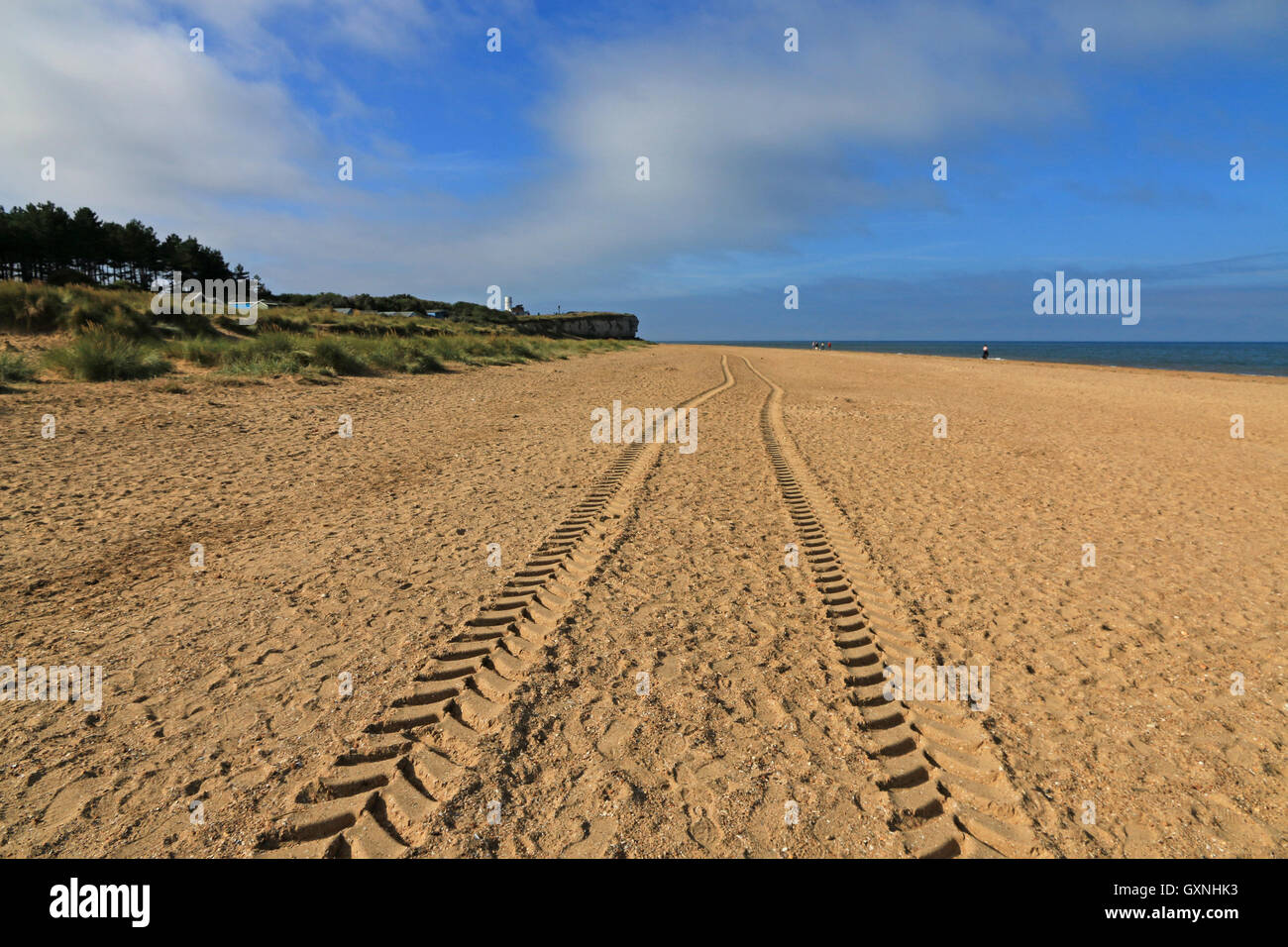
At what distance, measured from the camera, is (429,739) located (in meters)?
2.78

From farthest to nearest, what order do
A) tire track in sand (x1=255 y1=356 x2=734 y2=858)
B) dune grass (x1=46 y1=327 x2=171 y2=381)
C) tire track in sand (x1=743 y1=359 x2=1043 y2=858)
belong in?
dune grass (x1=46 y1=327 x2=171 y2=381)
tire track in sand (x1=743 y1=359 x2=1043 y2=858)
tire track in sand (x1=255 y1=356 x2=734 y2=858)

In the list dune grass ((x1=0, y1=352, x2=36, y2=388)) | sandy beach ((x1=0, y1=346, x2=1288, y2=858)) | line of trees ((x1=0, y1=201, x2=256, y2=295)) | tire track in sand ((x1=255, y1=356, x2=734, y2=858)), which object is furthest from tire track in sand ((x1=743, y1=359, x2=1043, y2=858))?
line of trees ((x1=0, y1=201, x2=256, y2=295))

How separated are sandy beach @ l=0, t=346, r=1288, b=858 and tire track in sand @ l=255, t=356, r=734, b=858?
0.05 ft

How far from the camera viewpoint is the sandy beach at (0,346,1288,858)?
Result: 7.83ft

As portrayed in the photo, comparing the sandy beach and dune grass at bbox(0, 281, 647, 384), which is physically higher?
dune grass at bbox(0, 281, 647, 384)

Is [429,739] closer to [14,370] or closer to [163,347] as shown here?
[14,370]

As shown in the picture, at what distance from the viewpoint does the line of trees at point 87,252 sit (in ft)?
125

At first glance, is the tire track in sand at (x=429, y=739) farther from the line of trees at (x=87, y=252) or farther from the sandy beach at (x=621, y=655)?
the line of trees at (x=87, y=252)

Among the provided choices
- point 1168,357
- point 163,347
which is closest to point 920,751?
point 163,347

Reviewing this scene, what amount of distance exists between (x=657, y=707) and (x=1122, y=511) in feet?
22.1

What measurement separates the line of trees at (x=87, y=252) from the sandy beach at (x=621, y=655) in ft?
136

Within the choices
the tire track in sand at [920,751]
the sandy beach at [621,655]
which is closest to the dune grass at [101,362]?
the sandy beach at [621,655]

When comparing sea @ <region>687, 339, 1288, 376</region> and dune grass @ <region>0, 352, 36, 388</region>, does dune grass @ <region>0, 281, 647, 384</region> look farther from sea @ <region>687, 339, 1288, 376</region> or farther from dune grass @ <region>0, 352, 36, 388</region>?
sea @ <region>687, 339, 1288, 376</region>

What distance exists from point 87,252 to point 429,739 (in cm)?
5814
